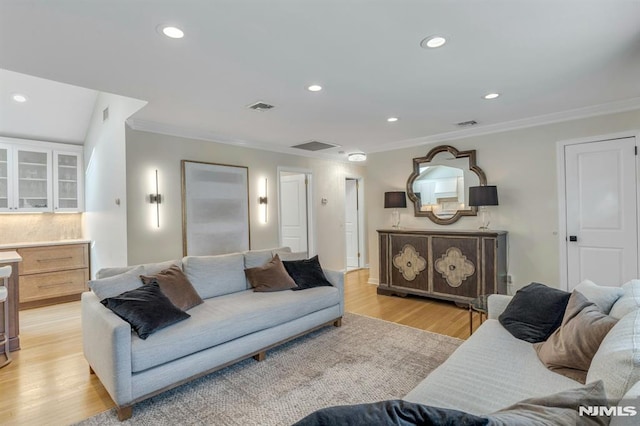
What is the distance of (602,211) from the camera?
3.73 m

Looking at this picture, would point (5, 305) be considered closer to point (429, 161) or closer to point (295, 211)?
point (295, 211)

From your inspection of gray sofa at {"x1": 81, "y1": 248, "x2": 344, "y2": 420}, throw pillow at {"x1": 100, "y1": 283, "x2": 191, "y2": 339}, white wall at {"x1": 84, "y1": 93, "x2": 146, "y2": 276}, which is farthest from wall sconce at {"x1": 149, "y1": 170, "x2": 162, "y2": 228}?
throw pillow at {"x1": 100, "y1": 283, "x2": 191, "y2": 339}

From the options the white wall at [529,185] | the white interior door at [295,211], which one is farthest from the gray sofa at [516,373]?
the white interior door at [295,211]

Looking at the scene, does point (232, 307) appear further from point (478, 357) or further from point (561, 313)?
point (561, 313)

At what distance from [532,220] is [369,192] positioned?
2.46 m

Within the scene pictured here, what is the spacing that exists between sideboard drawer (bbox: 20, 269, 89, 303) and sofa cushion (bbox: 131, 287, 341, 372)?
318 centimetres

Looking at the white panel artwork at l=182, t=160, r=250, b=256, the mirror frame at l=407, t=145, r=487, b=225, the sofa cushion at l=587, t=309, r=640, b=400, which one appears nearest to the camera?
the sofa cushion at l=587, t=309, r=640, b=400

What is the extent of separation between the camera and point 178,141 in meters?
4.28

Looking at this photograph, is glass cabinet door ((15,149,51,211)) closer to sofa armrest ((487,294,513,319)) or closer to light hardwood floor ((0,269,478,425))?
light hardwood floor ((0,269,478,425))

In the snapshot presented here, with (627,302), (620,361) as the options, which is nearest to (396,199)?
(627,302)

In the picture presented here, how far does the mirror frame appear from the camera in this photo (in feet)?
15.1

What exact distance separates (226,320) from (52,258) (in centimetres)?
380

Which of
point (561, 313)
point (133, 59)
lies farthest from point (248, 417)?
point (133, 59)

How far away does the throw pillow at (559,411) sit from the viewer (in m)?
0.85
